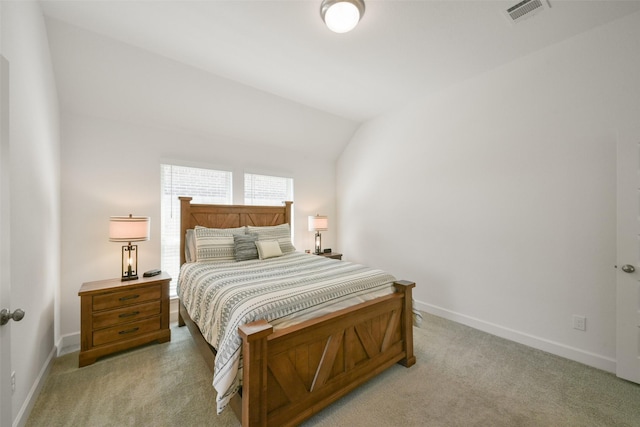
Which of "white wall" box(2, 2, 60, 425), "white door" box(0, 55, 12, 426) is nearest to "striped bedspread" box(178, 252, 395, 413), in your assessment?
"white door" box(0, 55, 12, 426)

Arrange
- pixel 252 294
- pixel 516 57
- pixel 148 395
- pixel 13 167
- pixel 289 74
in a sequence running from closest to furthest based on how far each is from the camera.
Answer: pixel 13 167 < pixel 252 294 < pixel 148 395 < pixel 516 57 < pixel 289 74

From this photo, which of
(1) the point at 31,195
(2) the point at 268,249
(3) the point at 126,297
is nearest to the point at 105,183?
(1) the point at 31,195

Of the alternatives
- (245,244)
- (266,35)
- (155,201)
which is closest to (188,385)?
(245,244)

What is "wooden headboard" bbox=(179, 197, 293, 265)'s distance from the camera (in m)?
3.24

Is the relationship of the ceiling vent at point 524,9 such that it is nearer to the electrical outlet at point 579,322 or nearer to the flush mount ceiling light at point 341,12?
the flush mount ceiling light at point 341,12

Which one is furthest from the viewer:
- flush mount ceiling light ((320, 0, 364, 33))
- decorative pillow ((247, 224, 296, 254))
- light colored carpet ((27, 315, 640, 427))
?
decorative pillow ((247, 224, 296, 254))

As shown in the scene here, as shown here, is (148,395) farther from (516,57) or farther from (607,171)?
(516,57)

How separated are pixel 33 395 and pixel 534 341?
417 cm

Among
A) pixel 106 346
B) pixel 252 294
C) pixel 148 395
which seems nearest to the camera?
pixel 252 294

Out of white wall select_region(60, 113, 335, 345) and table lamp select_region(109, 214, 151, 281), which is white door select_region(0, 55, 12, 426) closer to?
table lamp select_region(109, 214, 151, 281)

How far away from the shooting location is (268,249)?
123 inches

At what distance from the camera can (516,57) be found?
2.65 meters

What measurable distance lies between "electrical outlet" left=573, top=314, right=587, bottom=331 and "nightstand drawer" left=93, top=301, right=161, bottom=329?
12.9 ft

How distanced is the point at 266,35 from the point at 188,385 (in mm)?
2948
